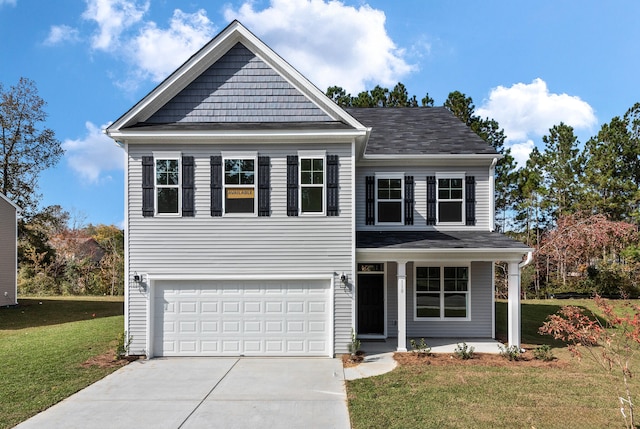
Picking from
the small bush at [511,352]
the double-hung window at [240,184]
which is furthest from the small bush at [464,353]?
the double-hung window at [240,184]

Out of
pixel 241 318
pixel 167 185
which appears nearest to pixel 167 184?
pixel 167 185

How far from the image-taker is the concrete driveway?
259 inches

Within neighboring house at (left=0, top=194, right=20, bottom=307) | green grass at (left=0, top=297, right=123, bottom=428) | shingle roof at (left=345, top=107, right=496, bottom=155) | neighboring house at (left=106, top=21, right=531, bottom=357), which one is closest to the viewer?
green grass at (left=0, top=297, right=123, bottom=428)

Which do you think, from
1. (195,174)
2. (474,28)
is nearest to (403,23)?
(474,28)

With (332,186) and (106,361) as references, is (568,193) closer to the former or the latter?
(332,186)

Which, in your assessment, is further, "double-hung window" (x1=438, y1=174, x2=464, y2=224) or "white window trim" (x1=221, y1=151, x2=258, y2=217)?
"double-hung window" (x1=438, y1=174, x2=464, y2=224)

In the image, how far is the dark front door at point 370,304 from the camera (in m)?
12.8

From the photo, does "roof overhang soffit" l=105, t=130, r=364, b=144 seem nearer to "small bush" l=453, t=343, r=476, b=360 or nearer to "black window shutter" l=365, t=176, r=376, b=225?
"black window shutter" l=365, t=176, r=376, b=225

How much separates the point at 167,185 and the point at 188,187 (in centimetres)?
57

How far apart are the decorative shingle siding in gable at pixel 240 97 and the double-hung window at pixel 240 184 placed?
1198mm

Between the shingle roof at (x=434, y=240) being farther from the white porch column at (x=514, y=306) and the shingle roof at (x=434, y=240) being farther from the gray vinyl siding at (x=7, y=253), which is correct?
the gray vinyl siding at (x=7, y=253)

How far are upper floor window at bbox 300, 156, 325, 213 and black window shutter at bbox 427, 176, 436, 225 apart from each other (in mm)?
4012

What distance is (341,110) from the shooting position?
1086 cm

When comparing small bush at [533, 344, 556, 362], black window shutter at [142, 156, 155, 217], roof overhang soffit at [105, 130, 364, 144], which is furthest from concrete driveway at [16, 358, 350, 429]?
roof overhang soffit at [105, 130, 364, 144]
